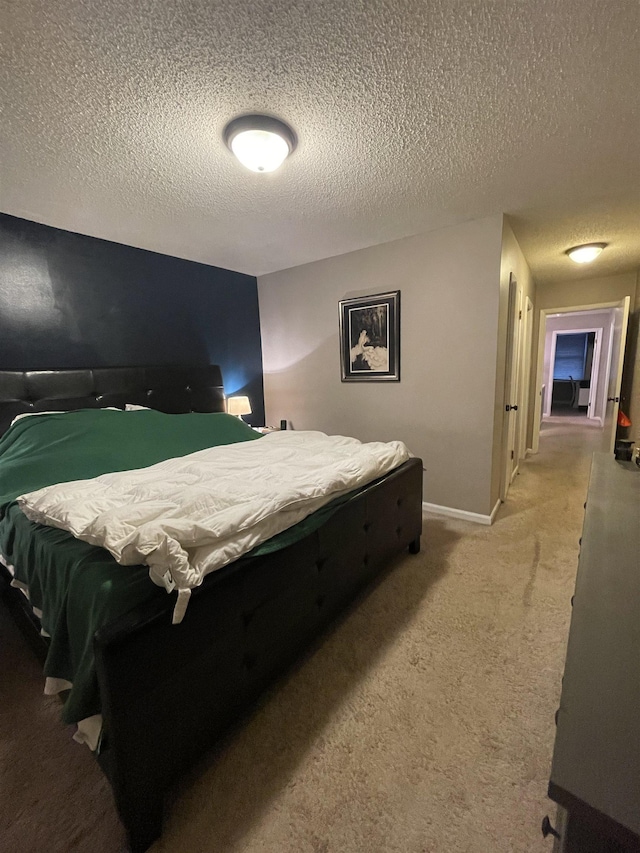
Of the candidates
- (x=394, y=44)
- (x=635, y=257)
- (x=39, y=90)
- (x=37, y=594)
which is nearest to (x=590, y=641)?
(x=37, y=594)

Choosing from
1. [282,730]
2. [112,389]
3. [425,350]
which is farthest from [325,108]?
[282,730]

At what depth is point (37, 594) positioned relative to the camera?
1.33m

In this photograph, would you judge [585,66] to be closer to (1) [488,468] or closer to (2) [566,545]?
(1) [488,468]

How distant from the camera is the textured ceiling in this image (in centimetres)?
114

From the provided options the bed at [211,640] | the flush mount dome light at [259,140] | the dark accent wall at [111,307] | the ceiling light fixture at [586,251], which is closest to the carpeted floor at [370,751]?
the bed at [211,640]

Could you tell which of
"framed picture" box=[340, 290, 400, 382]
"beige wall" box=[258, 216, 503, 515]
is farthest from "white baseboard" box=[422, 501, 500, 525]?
"framed picture" box=[340, 290, 400, 382]

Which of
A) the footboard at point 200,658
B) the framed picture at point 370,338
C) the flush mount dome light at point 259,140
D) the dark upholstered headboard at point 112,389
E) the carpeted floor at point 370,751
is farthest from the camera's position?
the framed picture at point 370,338

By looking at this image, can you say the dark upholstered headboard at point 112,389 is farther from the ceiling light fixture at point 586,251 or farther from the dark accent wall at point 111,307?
the ceiling light fixture at point 586,251

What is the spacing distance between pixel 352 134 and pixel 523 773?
8.55ft

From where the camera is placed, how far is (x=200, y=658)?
1.10 m

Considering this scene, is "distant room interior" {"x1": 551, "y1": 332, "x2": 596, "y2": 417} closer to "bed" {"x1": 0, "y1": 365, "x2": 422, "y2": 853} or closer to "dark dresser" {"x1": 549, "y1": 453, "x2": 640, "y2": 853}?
"bed" {"x1": 0, "y1": 365, "x2": 422, "y2": 853}

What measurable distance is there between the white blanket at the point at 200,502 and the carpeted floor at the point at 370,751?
703 millimetres

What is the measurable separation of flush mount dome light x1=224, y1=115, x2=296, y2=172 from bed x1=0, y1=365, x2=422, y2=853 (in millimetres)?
1665

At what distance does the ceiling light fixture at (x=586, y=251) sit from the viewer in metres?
3.17
